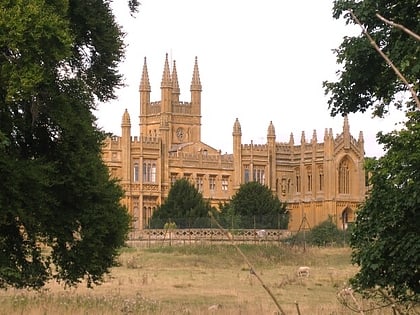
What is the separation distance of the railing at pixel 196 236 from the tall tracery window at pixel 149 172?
61.7 feet

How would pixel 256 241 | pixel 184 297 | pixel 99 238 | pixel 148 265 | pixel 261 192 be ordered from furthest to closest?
pixel 261 192 < pixel 256 241 < pixel 148 265 < pixel 184 297 < pixel 99 238

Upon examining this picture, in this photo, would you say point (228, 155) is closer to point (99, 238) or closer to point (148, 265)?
point (148, 265)

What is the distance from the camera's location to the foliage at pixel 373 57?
12.4 m

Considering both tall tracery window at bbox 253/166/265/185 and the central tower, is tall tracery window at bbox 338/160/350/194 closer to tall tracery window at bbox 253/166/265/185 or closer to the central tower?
tall tracery window at bbox 253/166/265/185

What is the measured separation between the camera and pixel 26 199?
1390 cm

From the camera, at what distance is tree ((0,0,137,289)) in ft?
42.2

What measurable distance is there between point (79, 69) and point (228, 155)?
61.3 metres

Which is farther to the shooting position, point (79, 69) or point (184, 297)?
point (184, 297)

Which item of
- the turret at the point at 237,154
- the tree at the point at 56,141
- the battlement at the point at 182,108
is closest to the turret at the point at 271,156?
the turret at the point at 237,154

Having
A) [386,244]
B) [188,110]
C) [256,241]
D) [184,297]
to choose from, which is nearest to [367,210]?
[386,244]

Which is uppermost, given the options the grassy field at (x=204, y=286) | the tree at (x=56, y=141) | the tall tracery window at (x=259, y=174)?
the tall tracery window at (x=259, y=174)

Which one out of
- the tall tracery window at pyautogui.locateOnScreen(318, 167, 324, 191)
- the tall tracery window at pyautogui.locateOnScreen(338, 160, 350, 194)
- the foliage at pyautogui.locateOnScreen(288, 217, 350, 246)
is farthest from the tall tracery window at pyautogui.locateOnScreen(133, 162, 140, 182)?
the foliage at pyautogui.locateOnScreen(288, 217, 350, 246)

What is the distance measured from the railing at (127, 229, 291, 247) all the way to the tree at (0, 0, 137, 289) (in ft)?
106

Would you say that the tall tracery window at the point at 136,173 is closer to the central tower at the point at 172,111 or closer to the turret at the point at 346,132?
the central tower at the point at 172,111
